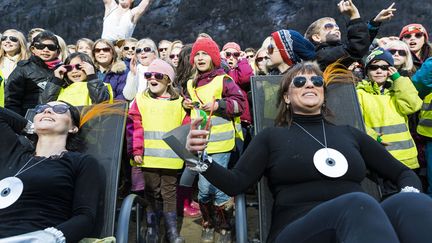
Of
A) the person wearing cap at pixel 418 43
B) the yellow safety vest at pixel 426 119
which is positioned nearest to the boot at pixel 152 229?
the yellow safety vest at pixel 426 119

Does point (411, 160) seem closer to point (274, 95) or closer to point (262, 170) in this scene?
point (274, 95)

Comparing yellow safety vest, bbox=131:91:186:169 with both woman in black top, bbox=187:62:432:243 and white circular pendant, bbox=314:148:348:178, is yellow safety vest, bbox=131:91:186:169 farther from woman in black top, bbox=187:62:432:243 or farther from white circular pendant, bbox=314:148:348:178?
white circular pendant, bbox=314:148:348:178

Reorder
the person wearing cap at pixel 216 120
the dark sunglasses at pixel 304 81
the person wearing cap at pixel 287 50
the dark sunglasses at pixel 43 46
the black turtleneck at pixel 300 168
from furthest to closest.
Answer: the dark sunglasses at pixel 43 46 → the person wearing cap at pixel 216 120 → the person wearing cap at pixel 287 50 → the dark sunglasses at pixel 304 81 → the black turtleneck at pixel 300 168

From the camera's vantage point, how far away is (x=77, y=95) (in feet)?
12.5

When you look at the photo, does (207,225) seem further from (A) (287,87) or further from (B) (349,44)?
(B) (349,44)

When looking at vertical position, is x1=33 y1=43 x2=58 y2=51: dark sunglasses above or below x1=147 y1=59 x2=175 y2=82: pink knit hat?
above

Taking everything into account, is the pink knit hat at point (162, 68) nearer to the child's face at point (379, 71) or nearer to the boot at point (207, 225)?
the boot at point (207, 225)

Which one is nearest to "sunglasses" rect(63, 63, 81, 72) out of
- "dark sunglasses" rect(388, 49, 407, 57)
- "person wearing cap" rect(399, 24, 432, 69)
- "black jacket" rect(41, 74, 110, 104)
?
"black jacket" rect(41, 74, 110, 104)

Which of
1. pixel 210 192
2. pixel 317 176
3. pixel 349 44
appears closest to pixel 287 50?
pixel 349 44

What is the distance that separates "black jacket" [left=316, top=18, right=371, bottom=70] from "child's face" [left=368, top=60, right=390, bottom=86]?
15.5 inches

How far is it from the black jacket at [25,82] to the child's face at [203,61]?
1.40 meters

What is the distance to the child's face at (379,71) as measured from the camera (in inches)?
154

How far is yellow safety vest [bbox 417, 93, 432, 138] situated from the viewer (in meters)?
3.97

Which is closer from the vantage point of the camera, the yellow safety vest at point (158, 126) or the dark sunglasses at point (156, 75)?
the yellow safety vest at point (158, 126)
